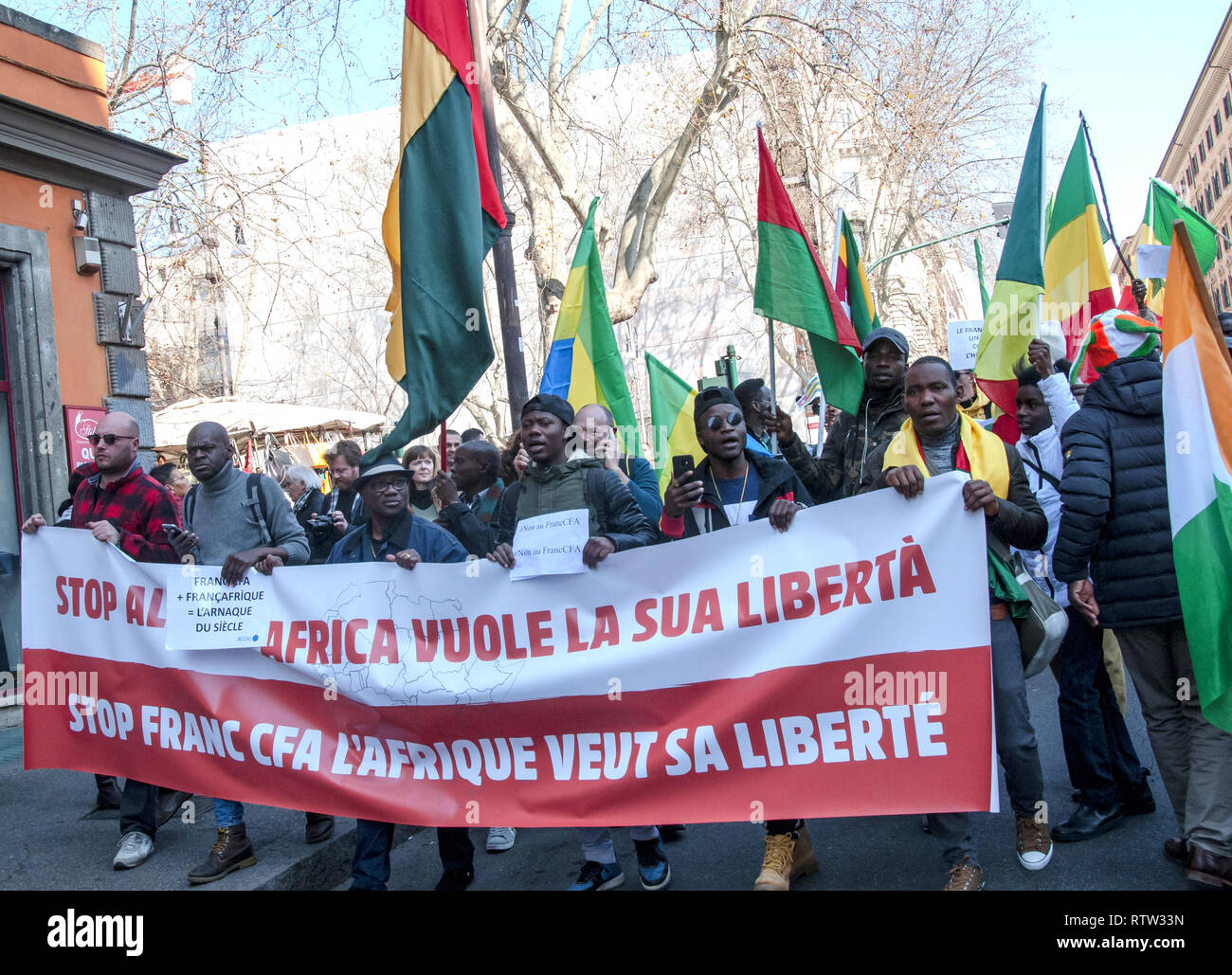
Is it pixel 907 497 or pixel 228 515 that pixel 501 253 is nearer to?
pixel 228 515

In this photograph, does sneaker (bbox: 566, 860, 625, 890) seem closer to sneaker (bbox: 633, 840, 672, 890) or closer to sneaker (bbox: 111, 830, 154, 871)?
sneaker (bbox: 633, 840, 672, 890)

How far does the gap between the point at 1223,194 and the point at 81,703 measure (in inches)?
2997

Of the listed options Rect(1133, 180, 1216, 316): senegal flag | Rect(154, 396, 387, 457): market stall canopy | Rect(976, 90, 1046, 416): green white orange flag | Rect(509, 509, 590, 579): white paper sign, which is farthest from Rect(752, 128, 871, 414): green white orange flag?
Rect(154, 396, 387, 457): market stall canopy

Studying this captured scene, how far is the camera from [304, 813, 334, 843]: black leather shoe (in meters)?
4.86

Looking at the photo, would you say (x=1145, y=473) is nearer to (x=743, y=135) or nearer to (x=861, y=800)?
(x=861, y=800)

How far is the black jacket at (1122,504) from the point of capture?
12.4ft

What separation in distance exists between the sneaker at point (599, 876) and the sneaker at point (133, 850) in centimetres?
200

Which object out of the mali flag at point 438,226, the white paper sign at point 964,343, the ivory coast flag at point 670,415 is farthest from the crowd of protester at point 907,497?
the white paper sign at point 964,343

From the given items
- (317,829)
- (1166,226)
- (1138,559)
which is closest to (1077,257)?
(1166,226)

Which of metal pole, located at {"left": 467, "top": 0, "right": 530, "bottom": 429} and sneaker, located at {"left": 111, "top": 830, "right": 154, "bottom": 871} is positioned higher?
metal pole, located at {"left": 467, "top": 0, "right": 530, "bottom": 429}

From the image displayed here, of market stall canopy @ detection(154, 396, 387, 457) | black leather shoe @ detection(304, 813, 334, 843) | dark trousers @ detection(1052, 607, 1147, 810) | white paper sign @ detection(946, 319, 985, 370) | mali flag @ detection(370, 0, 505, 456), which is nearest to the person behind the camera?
dark trousers @ detection(1052, 607, 1147, 810)

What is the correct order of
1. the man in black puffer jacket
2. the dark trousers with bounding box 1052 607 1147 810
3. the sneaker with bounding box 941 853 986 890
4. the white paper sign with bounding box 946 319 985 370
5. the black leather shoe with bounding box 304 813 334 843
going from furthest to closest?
the white paper sign with bounding box 946 319 985 370 < the black leather shoe with bounding box 304 813 334 843 < the dark trousers with bounding box 1052 607 1147 810 < the man in black puffer jacket < the sneaker with bounding box 941 853 986 890

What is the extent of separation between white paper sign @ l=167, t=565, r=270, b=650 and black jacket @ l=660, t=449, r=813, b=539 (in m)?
1.77

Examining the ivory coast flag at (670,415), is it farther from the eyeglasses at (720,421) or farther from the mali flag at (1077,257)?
the eyeglasses at (720,421)
